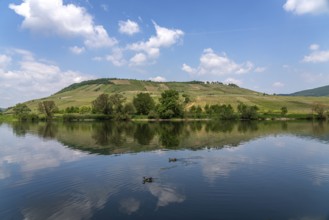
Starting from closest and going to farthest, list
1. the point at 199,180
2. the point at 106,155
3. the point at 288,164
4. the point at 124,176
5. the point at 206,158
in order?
the point at 199,180
the point at 124,176
the point at 288,164
the point at 206,158
the point at 106,155

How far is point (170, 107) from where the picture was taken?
5138 inches

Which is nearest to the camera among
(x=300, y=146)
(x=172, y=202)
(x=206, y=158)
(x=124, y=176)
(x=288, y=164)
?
→ (x=172, y=202)

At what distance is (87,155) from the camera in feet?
141

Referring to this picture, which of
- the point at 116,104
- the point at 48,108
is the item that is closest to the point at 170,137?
the point at 116,104

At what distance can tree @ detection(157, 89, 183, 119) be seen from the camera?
130 m

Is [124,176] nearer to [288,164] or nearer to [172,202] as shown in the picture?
[172,202]

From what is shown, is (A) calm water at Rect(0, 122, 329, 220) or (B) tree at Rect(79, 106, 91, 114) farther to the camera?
(B) tree at Rect(79, 106, 91, 114)

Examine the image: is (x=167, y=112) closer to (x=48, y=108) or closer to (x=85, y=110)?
(x=85, y=110)

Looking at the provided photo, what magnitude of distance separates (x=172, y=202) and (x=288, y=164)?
19.3 m

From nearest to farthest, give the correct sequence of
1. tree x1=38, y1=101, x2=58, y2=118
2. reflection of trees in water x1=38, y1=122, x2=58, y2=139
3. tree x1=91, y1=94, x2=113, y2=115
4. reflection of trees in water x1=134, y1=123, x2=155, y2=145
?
reflection of trees in water x1=134, y1=123, x2=155, y2=145 → reflection of trees in water x1=38, y1=122, x2=58, y2=139 → tree x1=91, y1=94, x2=113, y2=115 → tree x1=38, y1=101, x2=58, y2=118

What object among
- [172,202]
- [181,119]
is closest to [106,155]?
[172,202]

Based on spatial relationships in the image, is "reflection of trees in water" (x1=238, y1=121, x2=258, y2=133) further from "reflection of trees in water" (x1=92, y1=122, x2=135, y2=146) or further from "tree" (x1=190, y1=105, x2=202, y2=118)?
"tree" (x1=190, y1=105, x2=202, y2=118)

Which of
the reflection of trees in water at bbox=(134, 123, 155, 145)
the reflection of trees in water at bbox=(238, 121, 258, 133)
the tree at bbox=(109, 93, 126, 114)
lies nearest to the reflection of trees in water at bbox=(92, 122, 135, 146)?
the reflection of trees in water at bbox=(134, 123, 155, 145)

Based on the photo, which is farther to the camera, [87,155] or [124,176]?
[87,155]
